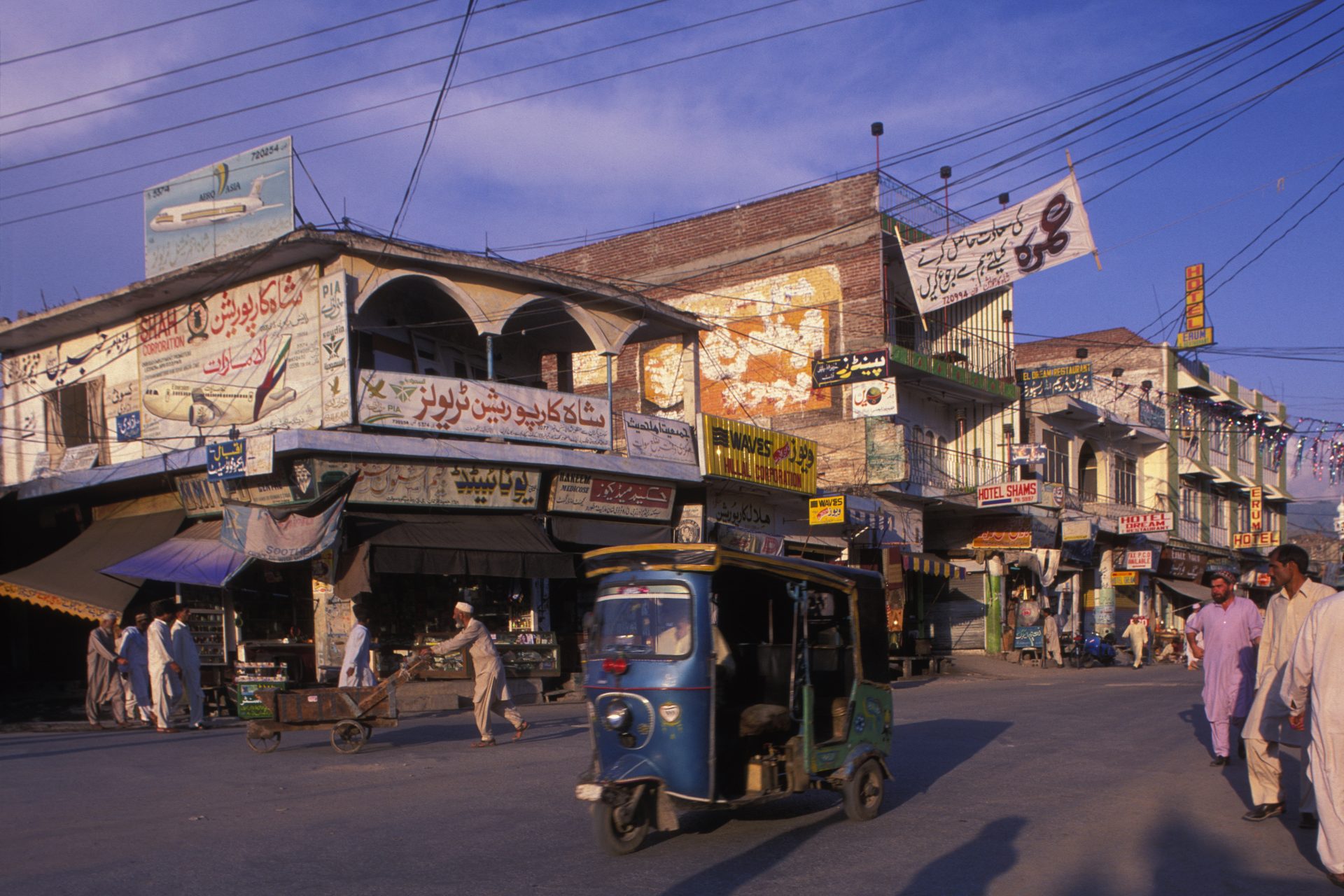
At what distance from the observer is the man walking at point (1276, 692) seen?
758 cm

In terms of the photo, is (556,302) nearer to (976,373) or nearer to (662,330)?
(662,330)

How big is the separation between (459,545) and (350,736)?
23.4 ft

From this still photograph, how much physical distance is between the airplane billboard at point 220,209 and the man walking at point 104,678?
23.6 ft

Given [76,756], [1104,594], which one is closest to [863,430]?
[1104,594]

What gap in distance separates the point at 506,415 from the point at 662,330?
232 inches

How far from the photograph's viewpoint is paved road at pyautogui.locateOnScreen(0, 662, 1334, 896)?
6.44m

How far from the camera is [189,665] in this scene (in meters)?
15.5

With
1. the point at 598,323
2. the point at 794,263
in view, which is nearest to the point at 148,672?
the point at 598,323

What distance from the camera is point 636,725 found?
7188 millimetres

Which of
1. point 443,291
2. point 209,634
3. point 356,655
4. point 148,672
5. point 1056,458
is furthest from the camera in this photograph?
point 1056,458

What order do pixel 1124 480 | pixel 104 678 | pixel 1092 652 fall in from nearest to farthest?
pixel 104 678 → pixel 1092 652 → pixel 1124 480

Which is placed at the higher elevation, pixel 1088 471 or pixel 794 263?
pixel 794 263

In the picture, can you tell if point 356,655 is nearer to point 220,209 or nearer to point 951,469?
point 220,209

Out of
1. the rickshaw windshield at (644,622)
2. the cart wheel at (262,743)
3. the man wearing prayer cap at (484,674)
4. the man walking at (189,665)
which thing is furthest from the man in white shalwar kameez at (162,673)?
the rickshaw windshield at (644,622)
